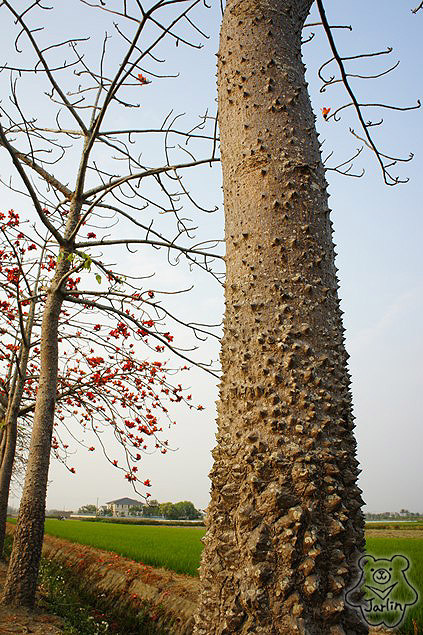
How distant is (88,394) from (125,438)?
1.47 meters

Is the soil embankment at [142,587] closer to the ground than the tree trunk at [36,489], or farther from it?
closer to the ground

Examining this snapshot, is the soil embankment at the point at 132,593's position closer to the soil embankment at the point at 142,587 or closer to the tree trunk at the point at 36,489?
the soil embankment at the point at 142,587

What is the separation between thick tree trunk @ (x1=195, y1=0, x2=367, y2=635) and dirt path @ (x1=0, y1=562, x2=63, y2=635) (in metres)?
4.23

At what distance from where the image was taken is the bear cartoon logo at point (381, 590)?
0.98 metres

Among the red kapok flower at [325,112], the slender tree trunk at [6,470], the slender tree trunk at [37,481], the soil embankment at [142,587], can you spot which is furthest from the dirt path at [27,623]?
the red kapok flower at [325,112]

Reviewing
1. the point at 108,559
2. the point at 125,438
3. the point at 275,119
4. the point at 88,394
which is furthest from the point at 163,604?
the point at 275,119

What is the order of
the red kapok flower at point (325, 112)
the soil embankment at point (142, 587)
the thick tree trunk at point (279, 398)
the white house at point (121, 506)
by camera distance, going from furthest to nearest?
the white house at point (121, 506) < the soil embankment at point (142, 587) < the red kapok flower at point (325, 112) < the thick tree trunk at point (279, 398)

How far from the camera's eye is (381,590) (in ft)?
3.38

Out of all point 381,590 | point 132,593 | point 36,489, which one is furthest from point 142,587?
point 381,590

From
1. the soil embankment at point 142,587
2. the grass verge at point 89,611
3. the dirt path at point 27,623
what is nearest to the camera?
the dirt path at point 27,623

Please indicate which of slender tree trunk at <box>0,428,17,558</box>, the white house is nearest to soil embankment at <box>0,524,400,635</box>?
slender tree trunk at <box>0,428,17,558</box>

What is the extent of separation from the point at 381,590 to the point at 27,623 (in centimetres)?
478

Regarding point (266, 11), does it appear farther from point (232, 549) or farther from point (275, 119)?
point (232, 549)

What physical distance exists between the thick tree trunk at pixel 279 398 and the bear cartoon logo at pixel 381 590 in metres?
0.04
